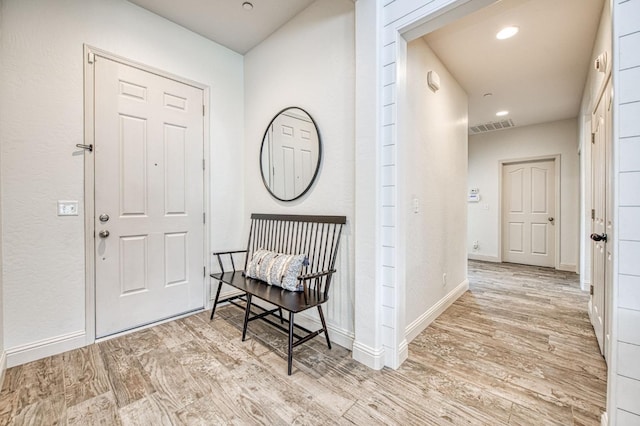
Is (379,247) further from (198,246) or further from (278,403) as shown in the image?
(198,246)

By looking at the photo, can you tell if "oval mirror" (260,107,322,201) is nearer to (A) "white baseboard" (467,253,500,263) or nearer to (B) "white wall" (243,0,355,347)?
(B) "white wall" (243,0,355,347)

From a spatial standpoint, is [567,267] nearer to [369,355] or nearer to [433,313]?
[433,313]

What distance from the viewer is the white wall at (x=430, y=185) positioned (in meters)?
2.30

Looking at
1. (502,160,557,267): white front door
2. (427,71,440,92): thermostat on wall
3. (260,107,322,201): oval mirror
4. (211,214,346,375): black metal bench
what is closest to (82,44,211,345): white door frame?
(211,214,346,375): black metal bench

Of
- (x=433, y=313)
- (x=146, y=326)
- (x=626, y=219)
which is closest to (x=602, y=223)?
(x=626, y=219)

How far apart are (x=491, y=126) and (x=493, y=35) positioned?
314 centimetres

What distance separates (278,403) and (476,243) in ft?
17.9

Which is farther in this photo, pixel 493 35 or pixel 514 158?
pixel 514 158

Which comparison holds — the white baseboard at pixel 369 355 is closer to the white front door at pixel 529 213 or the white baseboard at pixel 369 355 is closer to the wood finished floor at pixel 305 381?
the wood finished floor at pixel 305 381

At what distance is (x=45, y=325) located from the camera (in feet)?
6.59

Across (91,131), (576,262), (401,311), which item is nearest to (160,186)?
(91,131)

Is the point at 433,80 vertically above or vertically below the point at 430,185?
above

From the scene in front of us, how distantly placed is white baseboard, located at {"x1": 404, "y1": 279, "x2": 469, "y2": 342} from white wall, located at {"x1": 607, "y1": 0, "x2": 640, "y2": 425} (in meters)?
1.23

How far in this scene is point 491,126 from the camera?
5172 mm
